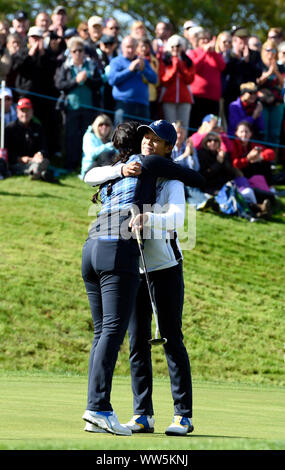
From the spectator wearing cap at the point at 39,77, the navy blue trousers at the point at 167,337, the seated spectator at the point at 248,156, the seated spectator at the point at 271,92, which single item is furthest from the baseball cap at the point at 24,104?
the navy blue trousers at the point at 167,337

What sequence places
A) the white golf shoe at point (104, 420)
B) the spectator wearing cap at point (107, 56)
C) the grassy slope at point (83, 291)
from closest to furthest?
1. the white golf shoe at point (104, 420)
2. the grassy slope at point (83, 291)
3. the spectator wearing cap at point (107, 56)

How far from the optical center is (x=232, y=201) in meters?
17.1

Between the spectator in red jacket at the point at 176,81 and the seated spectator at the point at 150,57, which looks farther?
the spectator in red jacket at the point at 176,81

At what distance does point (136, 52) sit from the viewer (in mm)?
16688

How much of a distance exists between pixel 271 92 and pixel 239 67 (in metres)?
0.94

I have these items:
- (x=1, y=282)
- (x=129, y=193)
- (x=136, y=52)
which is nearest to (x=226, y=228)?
(x=136, y=52)

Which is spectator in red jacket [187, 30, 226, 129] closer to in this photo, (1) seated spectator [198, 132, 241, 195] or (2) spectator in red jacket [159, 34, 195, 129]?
(2) spectator in red jacket [159, 34, 195, 129]

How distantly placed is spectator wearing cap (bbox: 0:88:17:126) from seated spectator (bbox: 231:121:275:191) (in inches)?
162

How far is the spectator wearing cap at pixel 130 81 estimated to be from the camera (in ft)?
53.4

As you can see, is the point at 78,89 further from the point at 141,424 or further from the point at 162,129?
the point at 141,424

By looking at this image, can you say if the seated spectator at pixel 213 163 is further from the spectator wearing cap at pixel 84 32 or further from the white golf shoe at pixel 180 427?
the white golf shoe at pixel 180 427

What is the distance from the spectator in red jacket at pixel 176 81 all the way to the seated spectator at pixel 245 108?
1.11 meters

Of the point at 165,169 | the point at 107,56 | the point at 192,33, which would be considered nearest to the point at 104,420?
the point at 165,169
